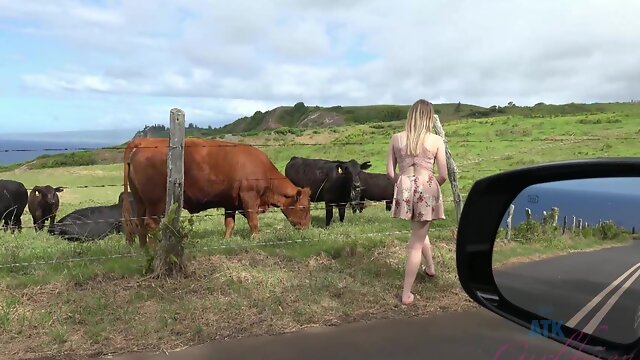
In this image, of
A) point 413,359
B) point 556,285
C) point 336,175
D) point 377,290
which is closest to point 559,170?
point 556,285

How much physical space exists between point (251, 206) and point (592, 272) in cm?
752

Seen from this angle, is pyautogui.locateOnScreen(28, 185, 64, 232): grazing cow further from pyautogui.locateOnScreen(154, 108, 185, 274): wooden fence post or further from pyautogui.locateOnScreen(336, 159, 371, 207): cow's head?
pyautogui.locateOnScreen(154, 108, 185, 274): wooden fence post

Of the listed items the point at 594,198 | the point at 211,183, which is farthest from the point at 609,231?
the point at 211,183

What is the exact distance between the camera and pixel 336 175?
13906 mm

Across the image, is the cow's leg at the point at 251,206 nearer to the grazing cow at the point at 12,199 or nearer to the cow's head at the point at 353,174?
the cow's head at the point at 353,174

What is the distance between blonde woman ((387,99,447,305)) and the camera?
5.43 metres

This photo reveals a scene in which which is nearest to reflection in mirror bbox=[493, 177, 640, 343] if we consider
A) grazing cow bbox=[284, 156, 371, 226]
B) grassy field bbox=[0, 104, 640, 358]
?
grassy field bbox=[0, 104, 640, 358]

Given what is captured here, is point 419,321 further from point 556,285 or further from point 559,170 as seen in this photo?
point 559,170

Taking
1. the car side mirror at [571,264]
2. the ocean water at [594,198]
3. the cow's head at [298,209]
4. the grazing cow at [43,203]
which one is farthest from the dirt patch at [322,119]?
the car side mirror at [571,264]

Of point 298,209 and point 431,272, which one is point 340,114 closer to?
point 298,209

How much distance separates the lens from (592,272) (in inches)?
73.0

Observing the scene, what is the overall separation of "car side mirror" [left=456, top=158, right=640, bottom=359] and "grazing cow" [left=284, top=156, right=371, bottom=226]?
1034 cm

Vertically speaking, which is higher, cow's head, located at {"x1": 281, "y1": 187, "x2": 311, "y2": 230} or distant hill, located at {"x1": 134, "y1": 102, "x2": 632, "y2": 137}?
distant hill, located at {"x1": 134, "y1": 102, "x2": 632, "y2": 137}

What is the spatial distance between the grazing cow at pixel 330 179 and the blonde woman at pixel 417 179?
685 centimetres
